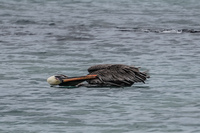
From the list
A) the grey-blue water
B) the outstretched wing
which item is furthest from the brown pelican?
the grey-blue water

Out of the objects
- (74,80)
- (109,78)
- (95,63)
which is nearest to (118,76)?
(109,78)

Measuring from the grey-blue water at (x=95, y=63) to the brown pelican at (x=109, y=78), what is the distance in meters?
0.24

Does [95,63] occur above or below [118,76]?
below

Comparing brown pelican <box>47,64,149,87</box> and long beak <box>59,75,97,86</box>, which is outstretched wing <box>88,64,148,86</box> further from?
long beak <box>59,75,97,86</box>

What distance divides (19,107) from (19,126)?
193cm

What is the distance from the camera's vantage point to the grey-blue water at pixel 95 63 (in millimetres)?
14938

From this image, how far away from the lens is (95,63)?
81.0 feet

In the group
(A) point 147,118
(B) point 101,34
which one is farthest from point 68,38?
(A) point 147,118

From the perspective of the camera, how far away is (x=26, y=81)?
2028 cm

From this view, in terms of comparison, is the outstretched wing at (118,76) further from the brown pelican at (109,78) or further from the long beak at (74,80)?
the long beak at (74,80)

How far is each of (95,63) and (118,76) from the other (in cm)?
598

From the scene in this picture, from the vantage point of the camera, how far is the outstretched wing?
61.5 feet

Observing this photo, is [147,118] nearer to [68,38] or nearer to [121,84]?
[121,84]

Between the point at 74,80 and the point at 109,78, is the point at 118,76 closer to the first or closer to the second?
the point at 109,78
